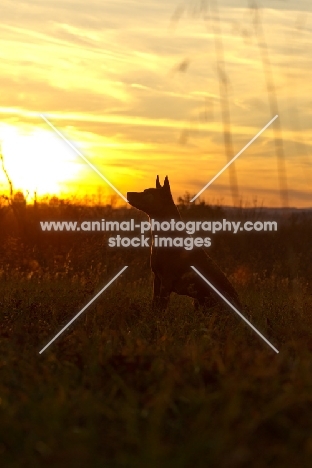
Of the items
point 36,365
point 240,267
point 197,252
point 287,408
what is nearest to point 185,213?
point 240,267

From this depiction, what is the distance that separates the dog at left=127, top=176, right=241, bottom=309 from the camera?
886cm

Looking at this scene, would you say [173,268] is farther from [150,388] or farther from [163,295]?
[150,388]

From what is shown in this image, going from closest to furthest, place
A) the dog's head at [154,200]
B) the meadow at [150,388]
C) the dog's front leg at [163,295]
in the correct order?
the meadow at [150,388] < the dog's front leg at [163,295] < the dog's head at [154,200]

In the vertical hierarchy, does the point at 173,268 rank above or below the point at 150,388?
above

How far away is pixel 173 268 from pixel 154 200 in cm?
90

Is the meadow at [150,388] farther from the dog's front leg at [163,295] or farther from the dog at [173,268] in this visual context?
the dog at [173,268]

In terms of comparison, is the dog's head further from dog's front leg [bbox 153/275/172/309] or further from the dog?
dog's front leg [bbox 153/275/172/309]

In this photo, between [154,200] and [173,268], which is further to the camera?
[154,200]

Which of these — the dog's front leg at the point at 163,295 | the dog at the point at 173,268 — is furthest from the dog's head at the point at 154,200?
the dog's front leg at the point at 163,295

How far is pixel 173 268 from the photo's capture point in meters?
8.86

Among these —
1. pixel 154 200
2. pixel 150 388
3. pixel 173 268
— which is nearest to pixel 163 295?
pixel 173 268

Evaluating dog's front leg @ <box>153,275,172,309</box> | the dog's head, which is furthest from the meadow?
the dog's head

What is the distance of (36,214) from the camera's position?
17531 millimetres

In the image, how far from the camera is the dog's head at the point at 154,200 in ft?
29.6
